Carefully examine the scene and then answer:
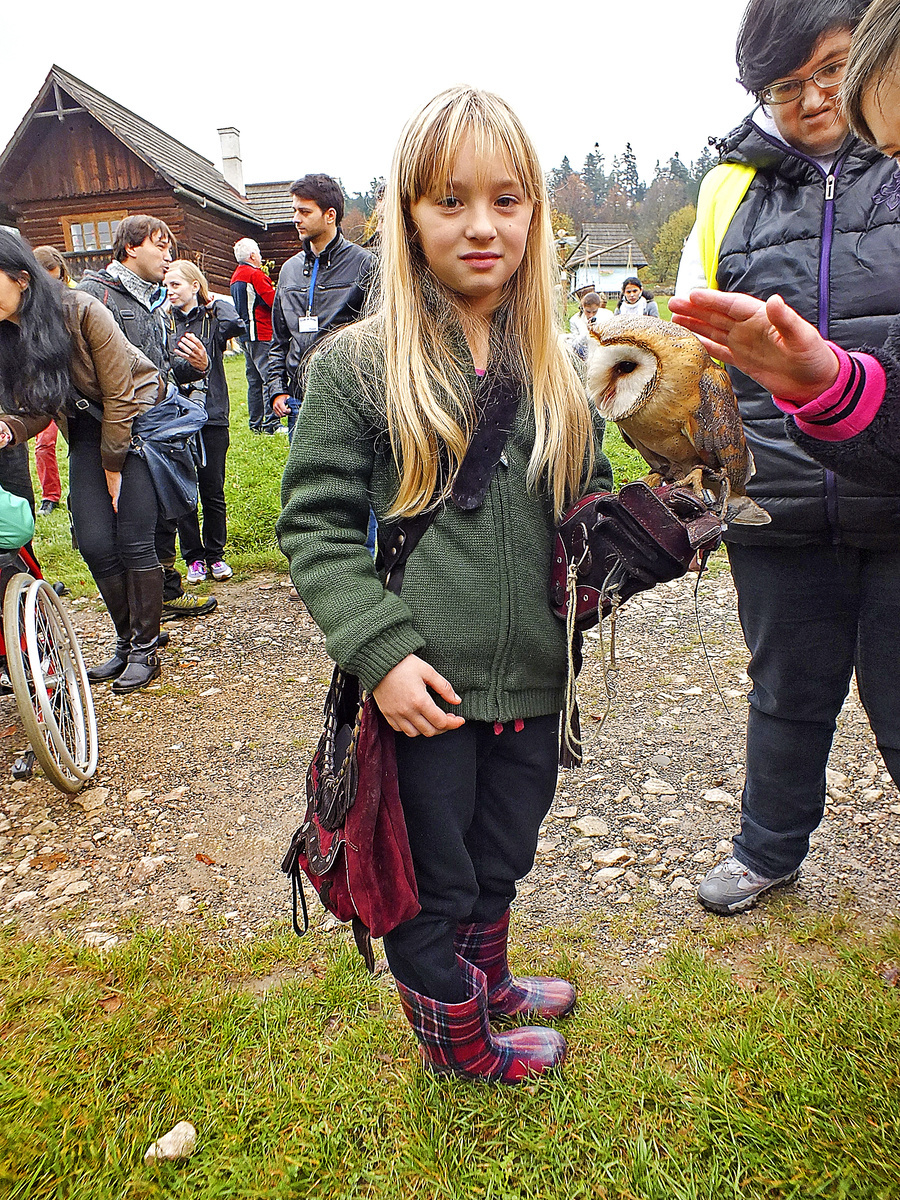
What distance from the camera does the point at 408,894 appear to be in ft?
4.78

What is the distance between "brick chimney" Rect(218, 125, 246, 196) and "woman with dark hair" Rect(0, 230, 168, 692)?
90.3 feet

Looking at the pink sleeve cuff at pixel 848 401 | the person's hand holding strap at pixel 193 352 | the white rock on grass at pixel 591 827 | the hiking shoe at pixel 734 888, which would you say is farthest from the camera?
the person's hand holding strap at pixel 193 352

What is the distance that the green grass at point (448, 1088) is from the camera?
5.27 feet

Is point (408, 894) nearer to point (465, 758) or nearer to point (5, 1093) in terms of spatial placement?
point (465, 758)

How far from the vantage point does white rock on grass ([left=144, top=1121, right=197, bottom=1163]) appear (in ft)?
5.51

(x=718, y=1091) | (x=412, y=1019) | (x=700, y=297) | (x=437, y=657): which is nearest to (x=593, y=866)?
(x=718, y=1091)

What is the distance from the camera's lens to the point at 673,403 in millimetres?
1320

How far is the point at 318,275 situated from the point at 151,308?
3.26ft

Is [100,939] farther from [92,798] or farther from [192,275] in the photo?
[192,275]

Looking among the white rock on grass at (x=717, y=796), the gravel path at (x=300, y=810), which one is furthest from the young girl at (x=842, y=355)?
the white rock on grass at (x=717, y=796)

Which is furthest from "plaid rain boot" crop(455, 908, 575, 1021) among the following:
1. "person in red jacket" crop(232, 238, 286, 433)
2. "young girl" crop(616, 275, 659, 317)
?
"young girl" crop(616, 275, 659, 317)

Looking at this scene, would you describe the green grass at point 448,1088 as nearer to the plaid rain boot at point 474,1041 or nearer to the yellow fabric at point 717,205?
the plaid rain boot at point 474,1041

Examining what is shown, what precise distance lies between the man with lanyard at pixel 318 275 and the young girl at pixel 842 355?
3.43 metres

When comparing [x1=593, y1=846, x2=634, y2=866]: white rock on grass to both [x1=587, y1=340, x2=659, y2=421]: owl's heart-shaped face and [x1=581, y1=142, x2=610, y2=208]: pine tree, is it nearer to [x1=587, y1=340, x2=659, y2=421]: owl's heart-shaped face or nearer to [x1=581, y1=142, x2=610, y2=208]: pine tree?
[x1=587, y1=340, x2=659, y2=421]: owl's heart-shaped face
